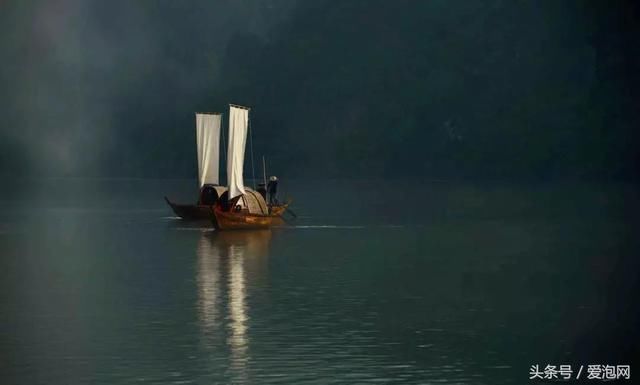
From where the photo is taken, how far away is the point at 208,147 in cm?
12169

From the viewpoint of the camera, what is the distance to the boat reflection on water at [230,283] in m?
44.8

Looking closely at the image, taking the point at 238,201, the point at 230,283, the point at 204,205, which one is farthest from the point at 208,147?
the point at 230,283

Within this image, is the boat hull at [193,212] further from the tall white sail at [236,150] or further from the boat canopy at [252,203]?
the tall white sail at [236,150]

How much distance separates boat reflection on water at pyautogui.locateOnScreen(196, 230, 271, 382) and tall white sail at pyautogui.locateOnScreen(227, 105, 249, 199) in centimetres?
352

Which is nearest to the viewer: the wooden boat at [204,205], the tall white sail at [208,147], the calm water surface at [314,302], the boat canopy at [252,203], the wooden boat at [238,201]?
the calm water surface at [314,302]

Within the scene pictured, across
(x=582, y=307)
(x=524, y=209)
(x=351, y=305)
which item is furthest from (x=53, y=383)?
(x=524, y=209)

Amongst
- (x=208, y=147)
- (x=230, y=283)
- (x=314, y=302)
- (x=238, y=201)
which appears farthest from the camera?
(x=208, y=147)

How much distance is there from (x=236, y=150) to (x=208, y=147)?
61.8ft

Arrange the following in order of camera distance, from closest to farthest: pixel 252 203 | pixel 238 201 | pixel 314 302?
1. pixel 314 302
2. pixel 238 201
3. pixel 252 203

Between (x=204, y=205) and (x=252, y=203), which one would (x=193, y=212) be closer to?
(x=204, y=205)

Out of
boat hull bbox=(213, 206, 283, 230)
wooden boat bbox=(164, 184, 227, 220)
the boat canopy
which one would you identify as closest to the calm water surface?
boat hull bbox=(213, 206, 283, 230)

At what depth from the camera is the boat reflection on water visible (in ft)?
147

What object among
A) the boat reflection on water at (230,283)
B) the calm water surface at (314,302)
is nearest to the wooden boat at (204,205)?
the calm water surface at (314,302)

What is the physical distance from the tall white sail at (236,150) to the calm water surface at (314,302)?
3.60 meters
